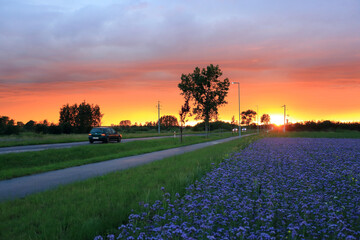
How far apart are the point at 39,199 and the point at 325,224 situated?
640 centimetres

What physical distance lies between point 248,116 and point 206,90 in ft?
427

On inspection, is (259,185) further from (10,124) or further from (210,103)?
(10,124)

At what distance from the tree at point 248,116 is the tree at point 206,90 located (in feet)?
418

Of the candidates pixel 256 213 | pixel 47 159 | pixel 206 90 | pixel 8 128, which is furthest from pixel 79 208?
pixel 8 128

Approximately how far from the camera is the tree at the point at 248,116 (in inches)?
6919

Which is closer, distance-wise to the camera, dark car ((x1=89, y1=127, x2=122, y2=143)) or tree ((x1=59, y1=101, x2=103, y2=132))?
dark car ((x1=89, y1=127, x2=122, y2=143))

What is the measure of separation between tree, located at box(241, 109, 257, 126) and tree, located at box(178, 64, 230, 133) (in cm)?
12729

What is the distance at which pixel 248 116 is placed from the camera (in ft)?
582

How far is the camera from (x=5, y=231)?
475cm

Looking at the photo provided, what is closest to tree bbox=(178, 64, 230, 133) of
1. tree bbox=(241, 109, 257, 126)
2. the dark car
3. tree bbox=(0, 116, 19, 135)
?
the dark car

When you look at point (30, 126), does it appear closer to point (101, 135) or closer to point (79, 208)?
point (101, 135)

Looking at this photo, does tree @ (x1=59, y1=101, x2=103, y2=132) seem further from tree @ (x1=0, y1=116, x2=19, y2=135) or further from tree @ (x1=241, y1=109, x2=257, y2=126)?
tree @ (x1=241, y1=109, x2=257, y2=126)

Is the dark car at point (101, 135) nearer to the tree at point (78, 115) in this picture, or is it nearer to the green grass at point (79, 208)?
the green grass at point (79, 208)

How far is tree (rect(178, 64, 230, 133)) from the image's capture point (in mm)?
52594
